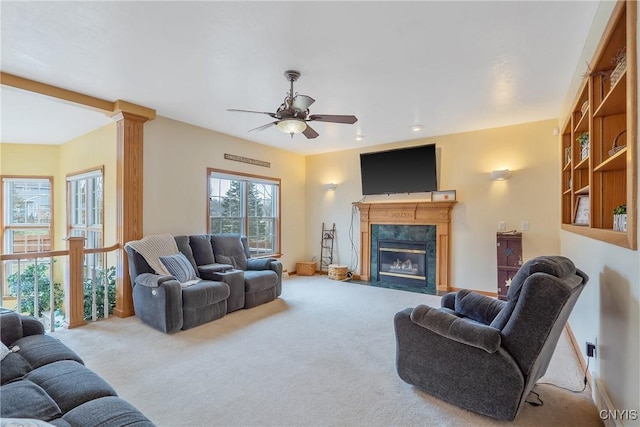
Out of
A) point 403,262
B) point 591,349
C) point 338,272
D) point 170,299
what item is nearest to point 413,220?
point 403,262

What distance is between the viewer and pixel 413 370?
87.4 inches

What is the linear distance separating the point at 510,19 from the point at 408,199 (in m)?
3.58

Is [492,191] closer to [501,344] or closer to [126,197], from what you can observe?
[501,344]

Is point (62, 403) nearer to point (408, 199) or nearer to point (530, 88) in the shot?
point (530, 88)

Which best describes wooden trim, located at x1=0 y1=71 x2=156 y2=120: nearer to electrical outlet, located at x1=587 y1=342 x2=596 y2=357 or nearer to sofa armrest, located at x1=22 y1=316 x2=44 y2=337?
sofa armrest, located at x1=22 y1=316 x2=44 y2=337

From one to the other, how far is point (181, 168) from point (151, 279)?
1808 mm

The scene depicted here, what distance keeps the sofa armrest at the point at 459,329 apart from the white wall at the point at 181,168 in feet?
11.9

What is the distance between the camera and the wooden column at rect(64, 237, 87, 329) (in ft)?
11.5

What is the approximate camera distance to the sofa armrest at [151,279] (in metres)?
3.33

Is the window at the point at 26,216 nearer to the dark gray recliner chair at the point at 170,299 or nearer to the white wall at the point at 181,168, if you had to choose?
the white wall at the point at 181,168

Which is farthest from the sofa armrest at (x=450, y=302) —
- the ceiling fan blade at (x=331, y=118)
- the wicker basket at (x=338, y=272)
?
the wicker basket at (x=338, y=272)

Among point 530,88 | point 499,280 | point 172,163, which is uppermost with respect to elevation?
point 530,88

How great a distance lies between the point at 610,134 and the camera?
2271 millimetres

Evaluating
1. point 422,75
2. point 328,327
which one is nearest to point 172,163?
point 328,327
